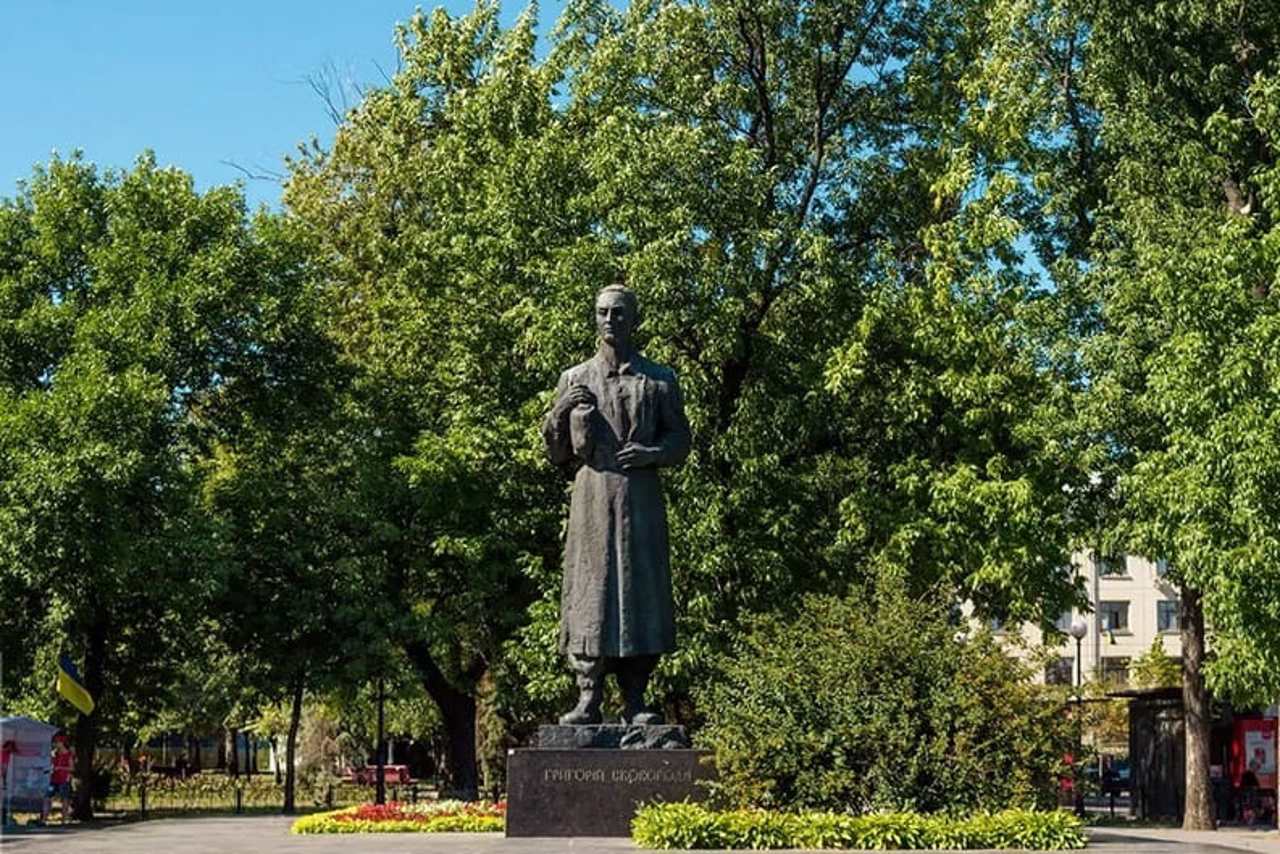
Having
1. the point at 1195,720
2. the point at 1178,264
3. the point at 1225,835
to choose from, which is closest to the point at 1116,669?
the point at 1195,720

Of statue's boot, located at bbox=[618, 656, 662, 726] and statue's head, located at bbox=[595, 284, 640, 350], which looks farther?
statue's boot, located at bbox=[618, 656, 662, 726]

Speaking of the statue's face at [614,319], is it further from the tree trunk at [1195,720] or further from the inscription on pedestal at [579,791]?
the tree trunk at [1195,720]

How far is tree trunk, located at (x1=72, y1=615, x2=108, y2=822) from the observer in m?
35.7

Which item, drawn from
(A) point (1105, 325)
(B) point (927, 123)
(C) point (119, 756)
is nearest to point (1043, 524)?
(A) point (1105, 325)

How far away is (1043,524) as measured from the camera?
27.9 m

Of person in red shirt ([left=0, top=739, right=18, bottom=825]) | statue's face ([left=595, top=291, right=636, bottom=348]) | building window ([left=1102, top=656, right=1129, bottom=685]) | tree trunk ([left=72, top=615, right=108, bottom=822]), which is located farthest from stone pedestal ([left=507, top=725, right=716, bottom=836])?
building window ([left=1102, top=656, right=1129, bottom=685])

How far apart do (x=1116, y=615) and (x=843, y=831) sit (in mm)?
73620

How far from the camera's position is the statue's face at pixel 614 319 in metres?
15.9

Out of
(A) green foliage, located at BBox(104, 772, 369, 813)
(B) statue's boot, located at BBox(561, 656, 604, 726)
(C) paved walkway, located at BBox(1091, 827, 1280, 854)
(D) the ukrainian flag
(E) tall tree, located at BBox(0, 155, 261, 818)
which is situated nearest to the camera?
(B) statue's boot, located at BBox(561, 656, 604, 726)

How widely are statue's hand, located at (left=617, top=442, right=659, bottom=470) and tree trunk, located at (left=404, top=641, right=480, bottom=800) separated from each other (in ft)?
72.8

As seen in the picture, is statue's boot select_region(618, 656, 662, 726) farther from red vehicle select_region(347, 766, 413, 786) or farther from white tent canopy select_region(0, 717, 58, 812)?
red vehicle select_region(347, 766, 413, 786)

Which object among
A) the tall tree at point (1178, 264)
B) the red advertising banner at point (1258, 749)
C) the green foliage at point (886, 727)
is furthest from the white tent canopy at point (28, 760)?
the red advertising banner at point (1258, 749)

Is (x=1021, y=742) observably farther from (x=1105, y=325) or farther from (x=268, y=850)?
(x=1105, y=325)

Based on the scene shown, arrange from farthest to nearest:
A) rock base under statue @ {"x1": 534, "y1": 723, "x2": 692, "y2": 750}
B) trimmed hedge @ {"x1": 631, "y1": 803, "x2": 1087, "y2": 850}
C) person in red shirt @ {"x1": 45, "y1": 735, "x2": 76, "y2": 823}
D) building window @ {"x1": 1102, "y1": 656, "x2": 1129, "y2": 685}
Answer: building window @ {"x1": 1102, "y1": 656, "x2": 1129, "y2": 685}, person in red shirt @ {"x1": 45, "y1": 735, "x2": 76, "y2": 823}, rock base under statue @ {"x1": 534, "y1": 723, "x2": 692, "y2": 750}, trimmed hedge @ {"x1": 631, "y1": 803, "x2": 1087, "y2": 850}
